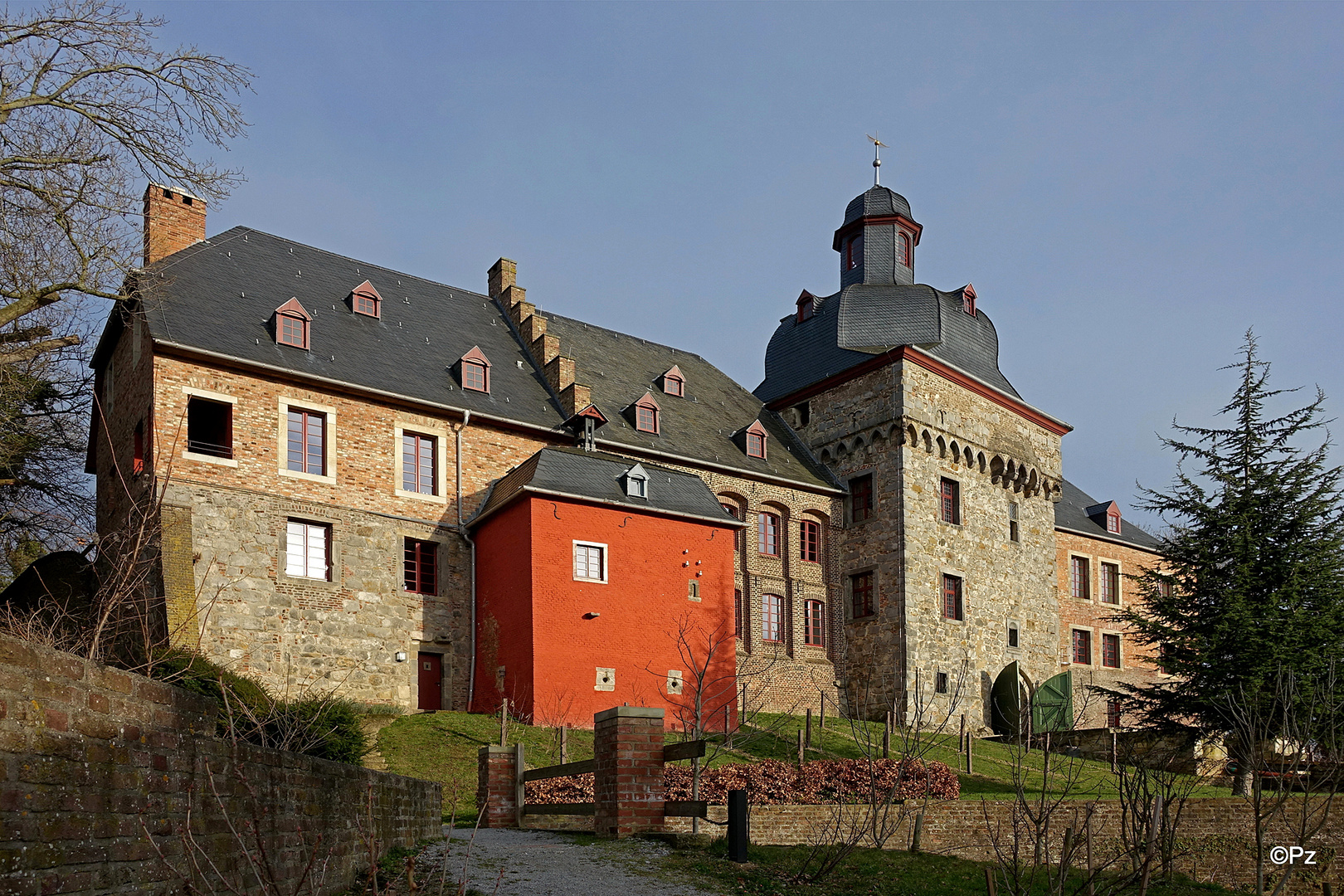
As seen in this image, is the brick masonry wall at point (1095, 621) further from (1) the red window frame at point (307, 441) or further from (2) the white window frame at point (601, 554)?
(1) the red window frame at point (307, 441)

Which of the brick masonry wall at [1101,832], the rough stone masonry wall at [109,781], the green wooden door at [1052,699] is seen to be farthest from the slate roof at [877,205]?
the rough stone masonry wall at [109,781]

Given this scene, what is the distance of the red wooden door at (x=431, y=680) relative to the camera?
78.4 ft

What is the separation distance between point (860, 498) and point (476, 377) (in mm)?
11069

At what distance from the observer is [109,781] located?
4.86m

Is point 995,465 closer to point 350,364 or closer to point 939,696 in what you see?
point 939,696

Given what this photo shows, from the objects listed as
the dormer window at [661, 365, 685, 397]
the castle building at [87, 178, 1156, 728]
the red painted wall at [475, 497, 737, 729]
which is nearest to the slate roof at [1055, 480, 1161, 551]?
the castle building at [87, 178, 1156, 728]

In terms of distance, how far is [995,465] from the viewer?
33188 millimetres

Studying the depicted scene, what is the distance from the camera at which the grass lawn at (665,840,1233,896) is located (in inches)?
368

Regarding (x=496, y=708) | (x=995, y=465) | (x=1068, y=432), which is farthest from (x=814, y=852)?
(x=1068, y=432)

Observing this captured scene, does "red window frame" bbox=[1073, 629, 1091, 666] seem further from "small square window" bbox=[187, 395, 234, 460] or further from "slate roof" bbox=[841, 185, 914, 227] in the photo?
"small square window" bbox=[187, 395, 234, 460]

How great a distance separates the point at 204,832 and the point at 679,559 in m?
19.2

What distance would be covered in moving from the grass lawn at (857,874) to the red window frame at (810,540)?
55.5ft

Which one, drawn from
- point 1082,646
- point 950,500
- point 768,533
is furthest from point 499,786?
point 1082,646

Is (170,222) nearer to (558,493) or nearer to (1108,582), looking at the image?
(558,493)
